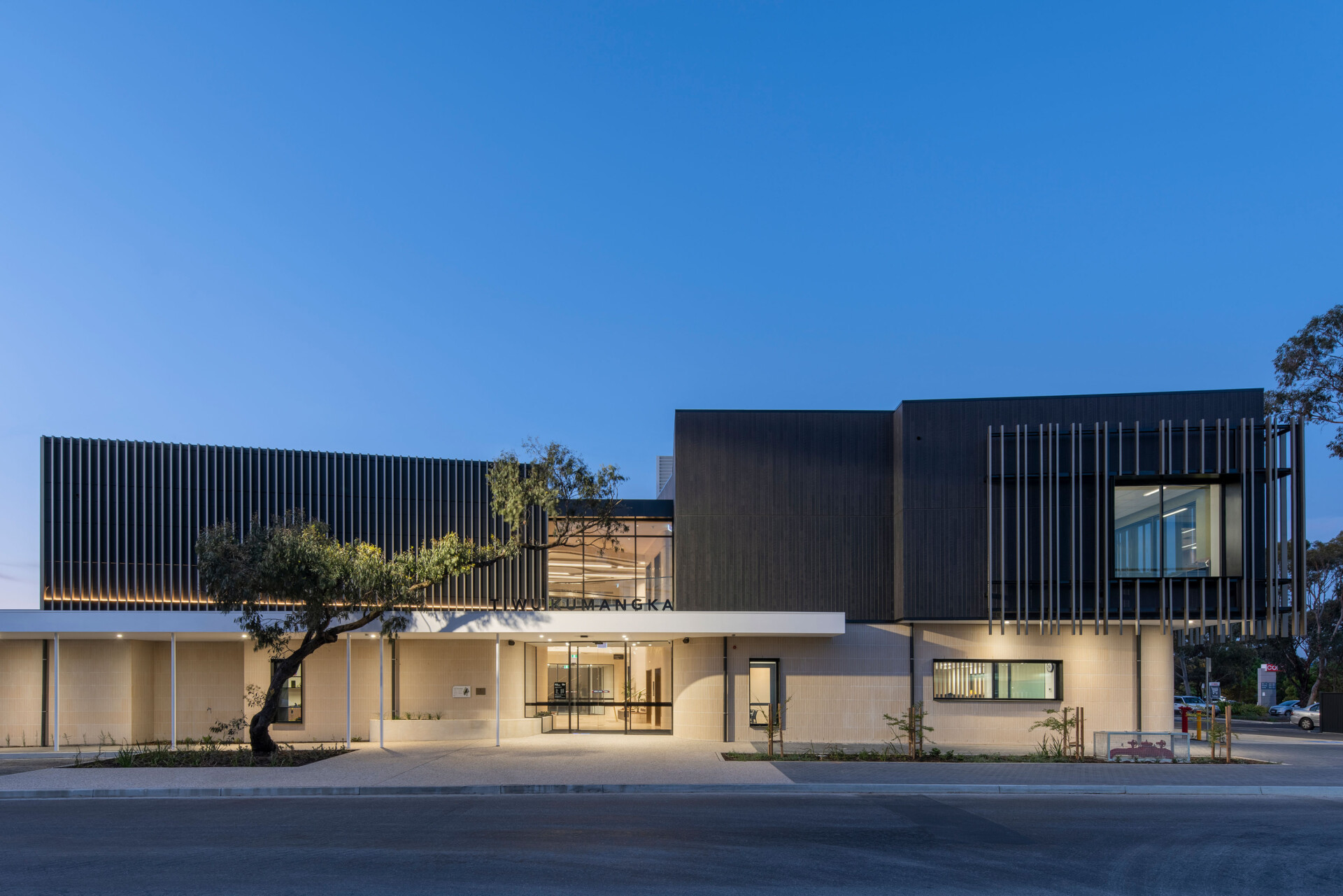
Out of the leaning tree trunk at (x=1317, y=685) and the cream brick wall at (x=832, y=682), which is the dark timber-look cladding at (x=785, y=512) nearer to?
the cream brick wall at (x=832, y=682)

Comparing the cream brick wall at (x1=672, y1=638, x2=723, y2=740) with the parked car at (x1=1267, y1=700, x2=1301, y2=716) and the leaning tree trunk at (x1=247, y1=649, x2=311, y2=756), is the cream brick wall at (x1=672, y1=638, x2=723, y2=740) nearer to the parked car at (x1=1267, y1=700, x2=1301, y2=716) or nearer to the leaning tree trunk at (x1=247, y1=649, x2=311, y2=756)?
the leaning tree trunk at (x1=247, y1=649, x2=311, y2=756)

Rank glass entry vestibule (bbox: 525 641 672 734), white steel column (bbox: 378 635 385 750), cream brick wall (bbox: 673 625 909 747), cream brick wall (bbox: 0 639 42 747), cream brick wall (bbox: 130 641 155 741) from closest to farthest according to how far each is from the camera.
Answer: white steel column (bbox: 378 635 385 750)
cream brick wall (bbox: 0 639 42 747)
cream brick wall (bbox: 673 625 909 747)
cream brick wall (bbox: 130 641 155 741)
glass entry vestibule (bbox: 525 641 672 734)

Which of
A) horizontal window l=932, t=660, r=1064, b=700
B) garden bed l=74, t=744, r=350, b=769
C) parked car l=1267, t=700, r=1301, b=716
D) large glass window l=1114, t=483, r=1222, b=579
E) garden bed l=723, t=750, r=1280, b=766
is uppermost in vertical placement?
large glass window l=1114, t=483, r=1222, b=579

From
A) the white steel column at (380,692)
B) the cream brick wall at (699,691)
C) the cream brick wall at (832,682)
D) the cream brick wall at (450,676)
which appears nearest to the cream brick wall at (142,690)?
the white steel column at (380,692)

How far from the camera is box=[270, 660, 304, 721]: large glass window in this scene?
25641mm

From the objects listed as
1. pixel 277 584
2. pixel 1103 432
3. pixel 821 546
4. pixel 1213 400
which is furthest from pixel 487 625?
pixel 1213 400

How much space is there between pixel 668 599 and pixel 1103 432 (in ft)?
35.8

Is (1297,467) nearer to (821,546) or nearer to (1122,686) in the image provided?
(1122,686)

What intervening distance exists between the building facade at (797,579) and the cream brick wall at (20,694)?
0.15ft

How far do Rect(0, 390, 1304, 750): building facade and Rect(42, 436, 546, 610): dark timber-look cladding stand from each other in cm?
6

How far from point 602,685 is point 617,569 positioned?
10.1 ft

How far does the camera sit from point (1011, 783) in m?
17.4

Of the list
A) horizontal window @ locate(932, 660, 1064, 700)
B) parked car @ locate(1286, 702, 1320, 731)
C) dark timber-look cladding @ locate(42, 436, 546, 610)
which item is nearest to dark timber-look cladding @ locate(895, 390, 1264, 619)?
horizontal window @ locate(932, 660, 1064, 700)

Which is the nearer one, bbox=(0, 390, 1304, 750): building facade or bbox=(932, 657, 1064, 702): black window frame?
bbox=(0, 390, 1304, 750): building facade
